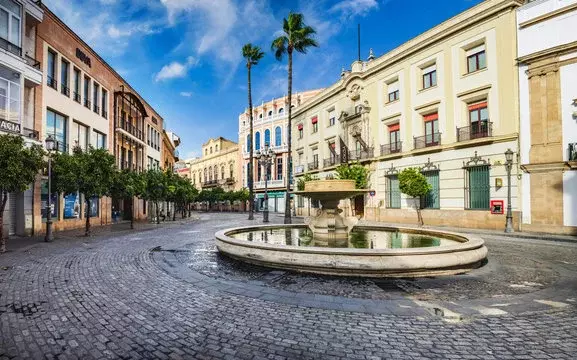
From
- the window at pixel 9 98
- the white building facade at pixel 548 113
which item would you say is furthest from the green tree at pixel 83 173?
the white building facade at pixel 548 113

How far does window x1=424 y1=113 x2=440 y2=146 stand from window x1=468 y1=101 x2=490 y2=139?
2283 millimetres

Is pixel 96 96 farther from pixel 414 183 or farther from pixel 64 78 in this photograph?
pixel 414 183

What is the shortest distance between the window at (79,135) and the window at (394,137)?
2264 centimetres

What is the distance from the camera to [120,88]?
2723 centimetres

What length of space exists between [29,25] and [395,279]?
70.2 feet

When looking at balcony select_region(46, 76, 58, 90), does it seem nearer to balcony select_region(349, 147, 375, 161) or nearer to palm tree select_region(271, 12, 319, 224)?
palm tree select_region(271, 12, 319, 224)

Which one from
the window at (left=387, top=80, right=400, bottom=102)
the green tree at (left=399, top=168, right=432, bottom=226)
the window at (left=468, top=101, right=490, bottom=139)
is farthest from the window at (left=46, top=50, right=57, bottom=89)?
the window at (left=468, top=101, right=490, bottom=139)

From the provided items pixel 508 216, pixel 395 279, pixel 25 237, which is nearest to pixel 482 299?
pixel 395 279

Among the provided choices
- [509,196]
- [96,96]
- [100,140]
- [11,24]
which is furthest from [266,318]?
[96,96]

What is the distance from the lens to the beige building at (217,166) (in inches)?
2260

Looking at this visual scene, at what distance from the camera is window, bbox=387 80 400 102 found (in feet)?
81.9

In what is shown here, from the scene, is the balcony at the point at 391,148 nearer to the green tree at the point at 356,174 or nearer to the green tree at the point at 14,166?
the green tree at the point at 356,174

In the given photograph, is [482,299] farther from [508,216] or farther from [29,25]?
[29,25]

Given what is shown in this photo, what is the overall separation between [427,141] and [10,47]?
24.7 meters
